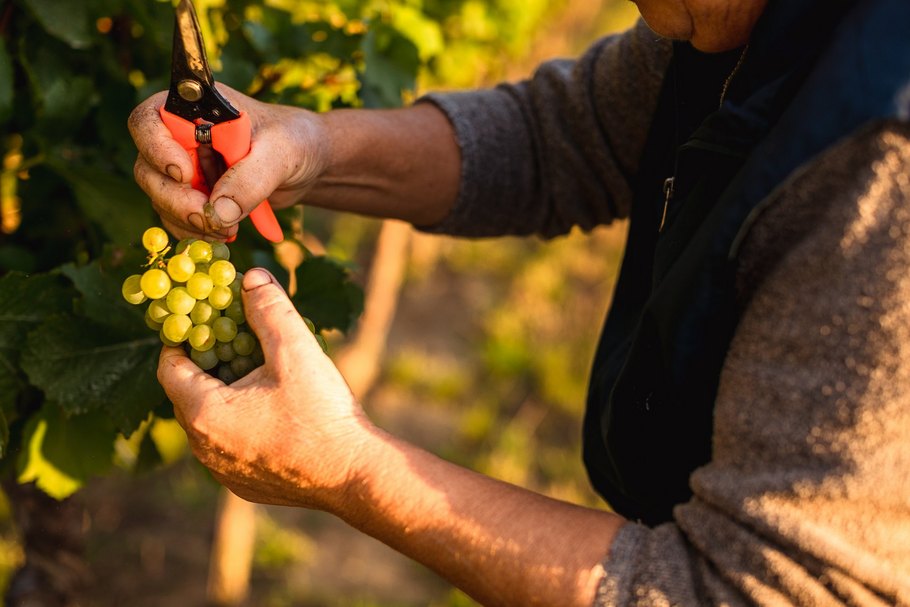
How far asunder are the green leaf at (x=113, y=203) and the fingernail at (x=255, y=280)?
0.49 m

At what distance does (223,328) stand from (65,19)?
730 mm

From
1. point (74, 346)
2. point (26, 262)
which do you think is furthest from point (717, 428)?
point (26, 262)

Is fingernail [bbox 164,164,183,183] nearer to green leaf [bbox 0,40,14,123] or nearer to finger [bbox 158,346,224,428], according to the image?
finger [bbox 158,346,224,428]

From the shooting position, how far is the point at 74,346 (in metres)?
1.55

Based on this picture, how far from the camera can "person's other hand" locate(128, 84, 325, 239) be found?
139cm

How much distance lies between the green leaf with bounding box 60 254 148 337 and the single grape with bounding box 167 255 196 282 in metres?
0.33

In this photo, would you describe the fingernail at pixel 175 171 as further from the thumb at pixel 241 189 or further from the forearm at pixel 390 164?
the forearm at pixel 390 164

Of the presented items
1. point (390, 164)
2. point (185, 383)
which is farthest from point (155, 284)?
point (390, 164)

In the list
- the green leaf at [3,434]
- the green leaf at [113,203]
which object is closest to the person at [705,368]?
the green leaf at [113,203]

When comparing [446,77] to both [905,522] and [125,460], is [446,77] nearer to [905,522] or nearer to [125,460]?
[125,460]

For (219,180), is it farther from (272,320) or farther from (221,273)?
(272,320)

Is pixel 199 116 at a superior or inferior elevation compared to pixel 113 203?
superior

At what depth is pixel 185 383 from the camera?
1.30m

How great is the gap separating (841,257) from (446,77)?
2.43m
